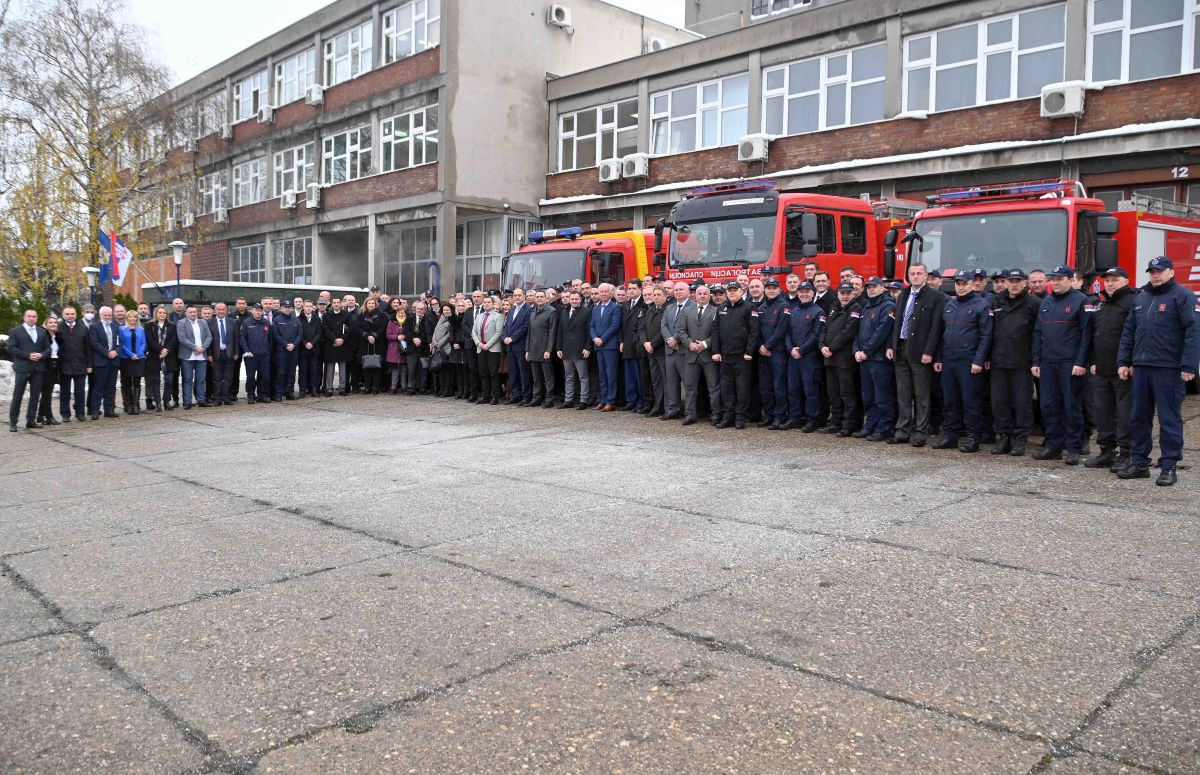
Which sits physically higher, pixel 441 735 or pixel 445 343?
pixel 445 343

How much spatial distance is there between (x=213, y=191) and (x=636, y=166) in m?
25.4

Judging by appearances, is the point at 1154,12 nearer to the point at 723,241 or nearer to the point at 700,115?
the point at 723,241

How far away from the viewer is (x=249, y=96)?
41062mm

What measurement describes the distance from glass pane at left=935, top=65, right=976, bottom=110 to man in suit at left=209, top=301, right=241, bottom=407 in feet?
51.3

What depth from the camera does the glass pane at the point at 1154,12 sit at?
18.0m

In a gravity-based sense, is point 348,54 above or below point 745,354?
above

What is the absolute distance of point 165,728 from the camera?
12.2 ft

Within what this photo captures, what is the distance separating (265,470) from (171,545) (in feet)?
10.5

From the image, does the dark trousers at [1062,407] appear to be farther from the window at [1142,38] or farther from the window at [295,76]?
the window at [295,76]

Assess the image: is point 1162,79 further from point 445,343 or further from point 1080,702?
point 1080,702

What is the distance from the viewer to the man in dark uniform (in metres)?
9.05

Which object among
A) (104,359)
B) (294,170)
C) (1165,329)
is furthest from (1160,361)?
(294,170)

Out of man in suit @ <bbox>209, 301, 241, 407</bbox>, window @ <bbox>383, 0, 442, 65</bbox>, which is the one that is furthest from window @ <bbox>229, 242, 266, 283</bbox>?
man in suit @ <bbox>209, 301, 241, 407</bbox>

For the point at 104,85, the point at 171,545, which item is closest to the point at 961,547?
the point at 171,545
